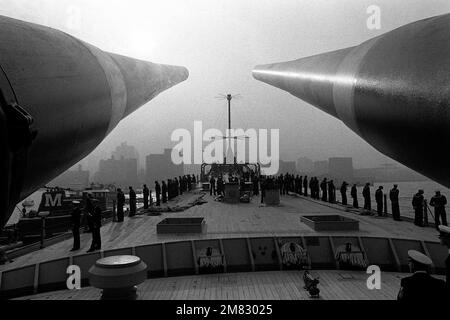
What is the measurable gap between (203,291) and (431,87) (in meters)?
6.54

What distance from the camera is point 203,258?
816cm

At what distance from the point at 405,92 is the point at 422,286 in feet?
6.54

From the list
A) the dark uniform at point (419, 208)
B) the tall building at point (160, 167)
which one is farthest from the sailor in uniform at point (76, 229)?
the tall building at point (160, 167)

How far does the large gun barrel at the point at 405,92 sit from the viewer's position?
0.91m

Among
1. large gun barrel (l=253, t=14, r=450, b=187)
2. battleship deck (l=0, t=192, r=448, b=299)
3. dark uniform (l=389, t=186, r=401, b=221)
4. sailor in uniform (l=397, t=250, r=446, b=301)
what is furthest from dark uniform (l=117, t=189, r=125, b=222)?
large gun barrel (l=253, t=14, r=450, b=187)

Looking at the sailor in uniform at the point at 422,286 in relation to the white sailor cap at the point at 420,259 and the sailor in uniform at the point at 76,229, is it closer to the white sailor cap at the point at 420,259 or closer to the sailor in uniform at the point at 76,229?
the white sailor cap at the point at 420,259

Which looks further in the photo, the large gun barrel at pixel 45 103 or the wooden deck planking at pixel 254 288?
the wooden deck planking at pixel 254 288

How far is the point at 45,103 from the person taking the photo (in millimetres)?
1081

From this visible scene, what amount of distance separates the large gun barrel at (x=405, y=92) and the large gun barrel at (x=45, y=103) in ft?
3.35

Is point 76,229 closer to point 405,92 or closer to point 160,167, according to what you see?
point 405,92
